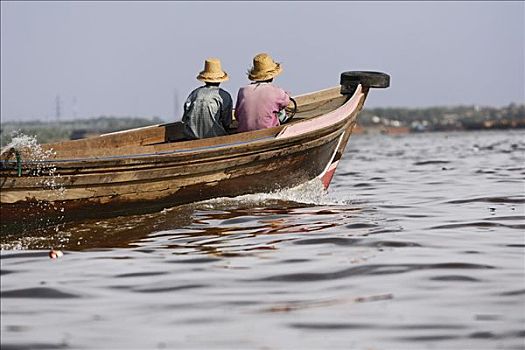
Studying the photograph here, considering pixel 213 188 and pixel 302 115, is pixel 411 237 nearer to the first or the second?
pixel 213 188

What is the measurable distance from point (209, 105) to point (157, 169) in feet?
5.58

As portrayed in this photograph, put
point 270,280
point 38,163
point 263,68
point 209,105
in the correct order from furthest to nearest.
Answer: point 263,68
point 209,105
point 38,163
point 270,280

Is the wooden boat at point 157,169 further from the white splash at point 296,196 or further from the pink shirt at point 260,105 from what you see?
the pink shirt at point 260,105

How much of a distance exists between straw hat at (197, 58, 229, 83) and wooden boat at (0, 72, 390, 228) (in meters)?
1.05

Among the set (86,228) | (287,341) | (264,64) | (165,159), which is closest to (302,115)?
(264,64)

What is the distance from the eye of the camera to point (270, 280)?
5367mm

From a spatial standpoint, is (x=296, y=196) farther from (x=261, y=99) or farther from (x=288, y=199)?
(x=261, y=99)

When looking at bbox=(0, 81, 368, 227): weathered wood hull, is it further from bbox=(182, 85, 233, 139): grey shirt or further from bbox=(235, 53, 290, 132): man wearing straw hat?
bbox=(182, 85, 233, 139): grey shirt

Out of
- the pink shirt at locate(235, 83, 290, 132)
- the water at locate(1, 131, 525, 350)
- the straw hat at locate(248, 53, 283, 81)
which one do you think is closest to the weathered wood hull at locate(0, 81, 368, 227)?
the water at locate(1, 131, 525, 350)

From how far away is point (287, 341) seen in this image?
13.4 feet

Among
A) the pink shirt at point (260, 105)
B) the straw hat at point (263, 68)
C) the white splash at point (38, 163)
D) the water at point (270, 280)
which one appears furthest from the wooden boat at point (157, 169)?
the straw hat at point (263, 68)

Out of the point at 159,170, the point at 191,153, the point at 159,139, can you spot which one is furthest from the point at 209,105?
the point at 159,170

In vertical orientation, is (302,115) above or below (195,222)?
above

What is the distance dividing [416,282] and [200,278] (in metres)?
1.32
